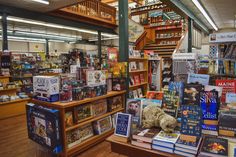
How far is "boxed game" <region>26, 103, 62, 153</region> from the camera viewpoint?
2.67 m

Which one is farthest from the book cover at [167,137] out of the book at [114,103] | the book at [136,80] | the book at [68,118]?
the book at [136,80]

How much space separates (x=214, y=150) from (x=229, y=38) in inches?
89.2

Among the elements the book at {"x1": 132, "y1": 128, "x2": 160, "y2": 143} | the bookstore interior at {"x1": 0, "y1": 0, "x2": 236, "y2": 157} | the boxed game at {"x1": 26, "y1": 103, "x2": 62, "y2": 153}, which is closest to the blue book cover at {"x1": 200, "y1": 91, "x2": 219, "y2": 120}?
the bookstore interior at {"x1": 0, "y1": 0, "x2": 236, "y2": 157}

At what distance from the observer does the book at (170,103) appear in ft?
5.10

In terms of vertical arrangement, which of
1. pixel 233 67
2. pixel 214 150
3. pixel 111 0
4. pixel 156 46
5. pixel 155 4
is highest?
pixel 111 0

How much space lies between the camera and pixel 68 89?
301 centimetres

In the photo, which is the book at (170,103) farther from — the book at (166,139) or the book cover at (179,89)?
the book at (166,139)

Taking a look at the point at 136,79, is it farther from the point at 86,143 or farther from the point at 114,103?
the point at 86,143

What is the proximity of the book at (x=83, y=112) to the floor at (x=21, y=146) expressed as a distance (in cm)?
62

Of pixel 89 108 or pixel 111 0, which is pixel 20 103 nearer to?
pixel 89 108

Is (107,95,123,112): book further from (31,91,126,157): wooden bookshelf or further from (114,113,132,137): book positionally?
(114,113,132,137): book

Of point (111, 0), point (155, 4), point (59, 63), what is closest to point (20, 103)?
point (59, 63)

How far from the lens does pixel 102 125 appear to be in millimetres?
3713

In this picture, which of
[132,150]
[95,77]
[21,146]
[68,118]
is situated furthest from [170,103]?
[21,146]
